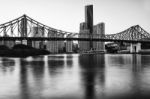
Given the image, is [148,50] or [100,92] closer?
[100,92]

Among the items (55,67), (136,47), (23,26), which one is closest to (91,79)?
(55,67)

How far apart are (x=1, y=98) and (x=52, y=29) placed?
10969cm

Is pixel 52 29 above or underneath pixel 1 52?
above

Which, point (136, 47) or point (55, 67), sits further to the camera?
point (136, 47)

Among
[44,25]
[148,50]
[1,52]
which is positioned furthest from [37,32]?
[148,50]

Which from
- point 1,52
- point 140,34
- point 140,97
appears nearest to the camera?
point 140,97

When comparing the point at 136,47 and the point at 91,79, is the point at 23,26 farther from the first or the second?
the point at 91,79

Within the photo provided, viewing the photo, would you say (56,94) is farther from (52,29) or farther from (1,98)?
(52,29)

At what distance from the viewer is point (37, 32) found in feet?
372

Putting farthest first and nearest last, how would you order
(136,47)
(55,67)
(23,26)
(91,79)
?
(136,47)
(23,26)
(55,67)
(91,79)

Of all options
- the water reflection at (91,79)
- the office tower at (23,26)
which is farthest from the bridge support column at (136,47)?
the water reflection at (91,79)

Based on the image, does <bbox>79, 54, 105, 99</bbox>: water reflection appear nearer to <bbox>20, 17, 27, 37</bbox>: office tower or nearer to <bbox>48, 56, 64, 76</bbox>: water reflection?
<bbox>48, 56, 64, 76</bbox>: water reflection

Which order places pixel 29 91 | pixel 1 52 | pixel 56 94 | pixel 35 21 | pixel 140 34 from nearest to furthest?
pixel 56 94 < pixel 29 91 < pixel 1 52 < pixel 35 21 < pixel 140 34

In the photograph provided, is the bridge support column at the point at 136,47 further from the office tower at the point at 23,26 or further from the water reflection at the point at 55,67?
the water reflection at the point at 55,67
